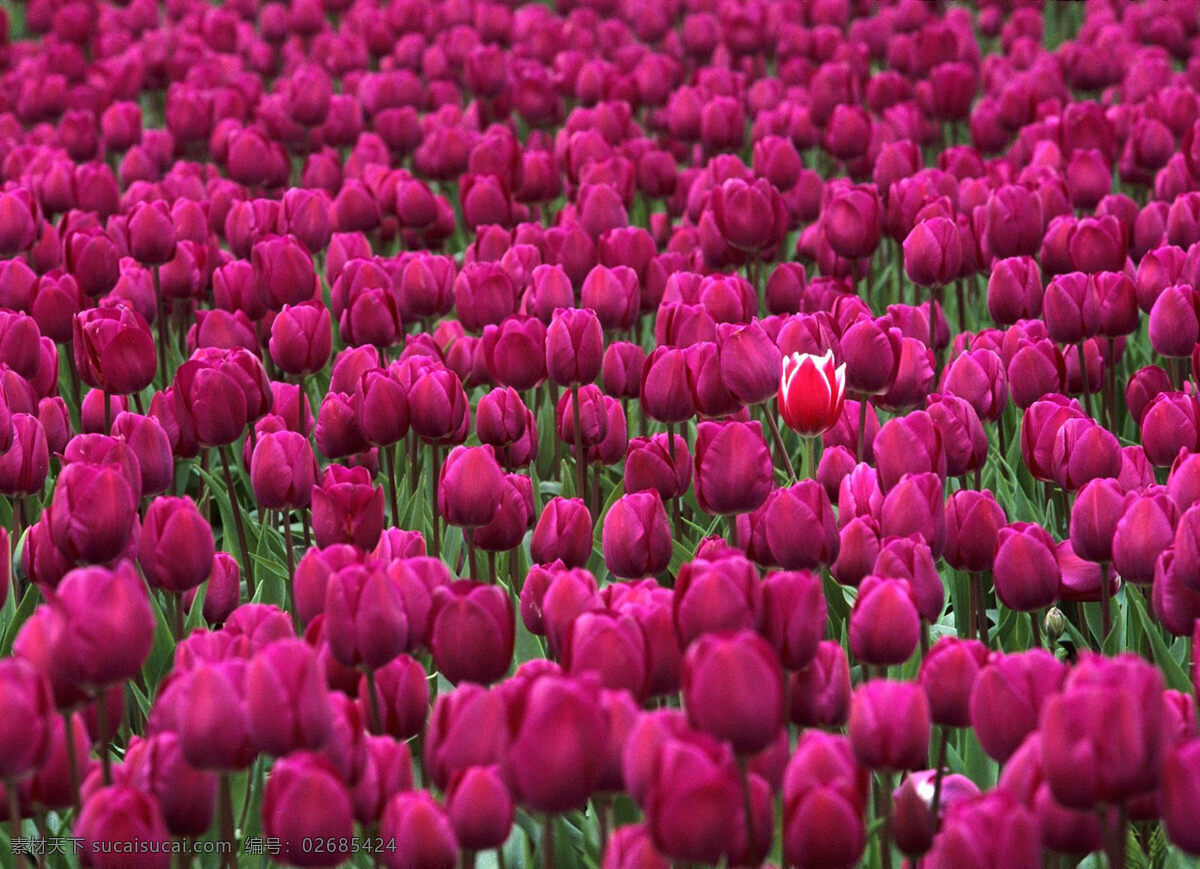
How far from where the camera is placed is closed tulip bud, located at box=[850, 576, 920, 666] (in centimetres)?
190

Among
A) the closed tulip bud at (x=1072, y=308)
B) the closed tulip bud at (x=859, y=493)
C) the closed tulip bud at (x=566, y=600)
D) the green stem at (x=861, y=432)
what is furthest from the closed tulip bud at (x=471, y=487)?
the closed tulip bud at (x=1072, y=308)

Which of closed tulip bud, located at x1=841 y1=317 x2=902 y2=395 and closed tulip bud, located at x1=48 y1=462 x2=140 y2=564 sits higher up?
closed tulip bud, located at x1=841 y1=317 x2=902 y2=395

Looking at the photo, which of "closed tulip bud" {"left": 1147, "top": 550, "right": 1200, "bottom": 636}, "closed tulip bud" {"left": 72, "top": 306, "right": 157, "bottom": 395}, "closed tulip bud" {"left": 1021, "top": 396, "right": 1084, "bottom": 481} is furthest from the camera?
"closed tulip bud" {"left": 72, "top": 306, "right": 157, "bottom": 395}

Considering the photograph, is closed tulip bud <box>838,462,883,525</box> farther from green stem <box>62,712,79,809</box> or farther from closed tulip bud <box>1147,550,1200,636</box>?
green stem <box>62,712,79,809</box>

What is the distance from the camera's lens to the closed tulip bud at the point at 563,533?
2.44 m

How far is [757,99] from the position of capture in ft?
19.8

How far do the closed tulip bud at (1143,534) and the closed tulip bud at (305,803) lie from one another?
4.05ft

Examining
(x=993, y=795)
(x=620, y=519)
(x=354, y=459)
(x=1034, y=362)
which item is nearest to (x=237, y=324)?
(x=354, y=459)

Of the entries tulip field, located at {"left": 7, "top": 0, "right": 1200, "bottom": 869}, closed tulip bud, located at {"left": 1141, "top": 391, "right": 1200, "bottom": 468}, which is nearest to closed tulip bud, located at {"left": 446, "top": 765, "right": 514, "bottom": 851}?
tulip field, located at {"left": 7, "top": 0, "right": 1200, "bottom": 869}

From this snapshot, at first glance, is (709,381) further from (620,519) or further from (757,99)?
(757,99)

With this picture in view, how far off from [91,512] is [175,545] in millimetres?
131

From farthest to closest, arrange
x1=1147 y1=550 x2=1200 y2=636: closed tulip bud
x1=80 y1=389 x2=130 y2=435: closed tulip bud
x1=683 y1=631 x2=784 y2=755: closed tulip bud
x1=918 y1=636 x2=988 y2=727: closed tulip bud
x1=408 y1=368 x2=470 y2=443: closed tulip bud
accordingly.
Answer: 1. x1=80 y1=389 x2=130 y2=435: closed tulip bud
2. x1=408 y1=368 x2=470 y2=443: closed tulip bud
3. x1=1147 y1=550 x2=1200 y2=636: closed tulip bud
4. x1=918 y1=636 x2=988 y2=727: closed tulip bud
5. x1=683 y1=631 x2=784 y2=755: closed tulip bud

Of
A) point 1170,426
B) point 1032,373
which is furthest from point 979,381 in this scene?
point 1170,426

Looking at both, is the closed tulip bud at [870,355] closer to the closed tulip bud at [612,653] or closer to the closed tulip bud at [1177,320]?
the closed tulip bud at [1177,320]
